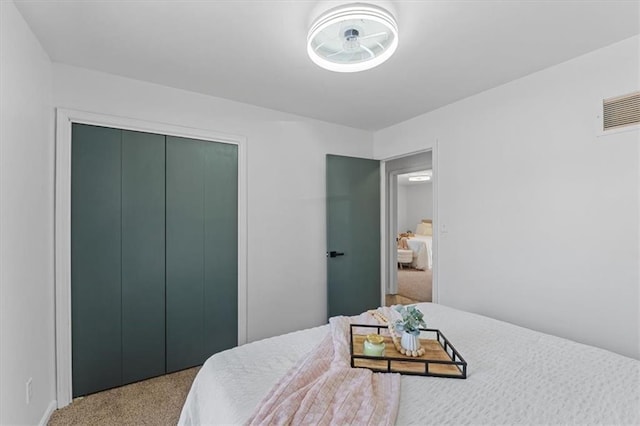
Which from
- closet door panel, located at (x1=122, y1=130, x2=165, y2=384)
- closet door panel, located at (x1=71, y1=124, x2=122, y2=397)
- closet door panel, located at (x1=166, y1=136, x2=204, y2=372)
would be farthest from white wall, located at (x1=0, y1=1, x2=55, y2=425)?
closet door panel, located at (x1=166, y1=136, x2=204, y2=372)

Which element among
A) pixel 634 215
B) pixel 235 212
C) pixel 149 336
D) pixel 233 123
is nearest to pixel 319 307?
→ pixel 235 212

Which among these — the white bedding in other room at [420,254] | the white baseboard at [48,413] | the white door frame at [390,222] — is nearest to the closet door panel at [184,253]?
the white baseboard at [48,413]

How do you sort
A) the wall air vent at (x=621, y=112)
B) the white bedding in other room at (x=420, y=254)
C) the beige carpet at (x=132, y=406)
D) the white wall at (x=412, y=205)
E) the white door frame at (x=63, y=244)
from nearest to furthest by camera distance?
the wall air vent at (x=621, y=112)
the beige carpet at (x=132, y=406)
the white door frame at (x=63, y=244)
the white bedding in other room at (x=420, y=254)
the white wall at (x=412, y=205)

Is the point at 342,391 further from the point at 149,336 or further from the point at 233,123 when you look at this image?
the point at 233,123

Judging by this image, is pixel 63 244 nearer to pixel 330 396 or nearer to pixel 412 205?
pixel 330 396

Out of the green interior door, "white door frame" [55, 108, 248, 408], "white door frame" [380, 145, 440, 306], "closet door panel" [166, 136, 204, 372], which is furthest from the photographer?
the green interior door

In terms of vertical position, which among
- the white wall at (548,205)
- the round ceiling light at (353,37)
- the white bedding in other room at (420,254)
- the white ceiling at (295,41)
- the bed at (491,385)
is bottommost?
the white bedding in other room at (420,254)

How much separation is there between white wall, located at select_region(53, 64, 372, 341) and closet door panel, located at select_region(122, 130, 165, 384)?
12.3 inches

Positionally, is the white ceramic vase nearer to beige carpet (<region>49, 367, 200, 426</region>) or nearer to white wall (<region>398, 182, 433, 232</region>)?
beige carpet (<region>49, 367, 200, 426</region>)

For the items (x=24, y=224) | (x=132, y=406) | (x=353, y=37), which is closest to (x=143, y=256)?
(x=24, y=224)

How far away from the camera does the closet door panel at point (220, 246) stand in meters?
2.64

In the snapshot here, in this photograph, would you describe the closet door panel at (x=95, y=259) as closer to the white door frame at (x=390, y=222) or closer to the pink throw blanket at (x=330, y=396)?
the pink throw blanket at (x=330, y=396)

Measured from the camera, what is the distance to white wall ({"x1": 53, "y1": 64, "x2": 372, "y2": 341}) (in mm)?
2492

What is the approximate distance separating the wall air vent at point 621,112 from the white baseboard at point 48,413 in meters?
3.89
